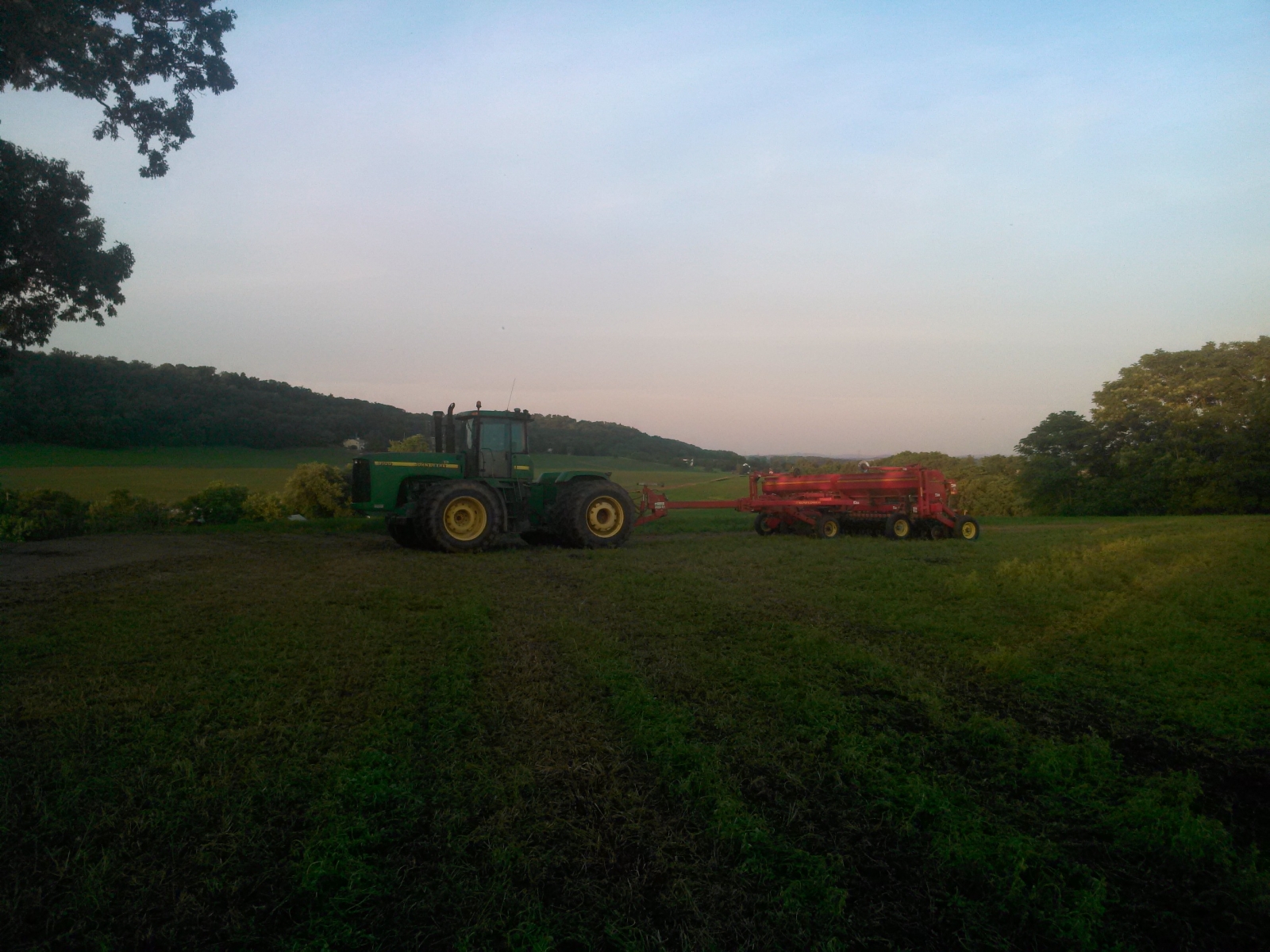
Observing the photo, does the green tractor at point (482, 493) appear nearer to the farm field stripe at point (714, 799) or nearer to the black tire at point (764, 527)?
the black tire at point (764, 527)

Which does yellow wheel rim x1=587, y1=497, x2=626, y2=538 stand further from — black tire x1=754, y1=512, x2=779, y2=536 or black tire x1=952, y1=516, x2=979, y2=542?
black tire x1=952, y1=516, x2=979, y2=542

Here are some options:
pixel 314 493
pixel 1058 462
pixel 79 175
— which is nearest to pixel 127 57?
pixel 79 175

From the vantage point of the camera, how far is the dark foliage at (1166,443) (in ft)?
93.8

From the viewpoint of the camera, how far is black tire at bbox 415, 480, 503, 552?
1192 cm

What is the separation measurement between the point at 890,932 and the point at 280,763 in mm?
2758

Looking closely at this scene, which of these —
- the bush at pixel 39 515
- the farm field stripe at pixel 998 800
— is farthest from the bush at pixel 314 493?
the farm field stripe at pixel 998 800

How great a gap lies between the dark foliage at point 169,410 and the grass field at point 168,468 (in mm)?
536

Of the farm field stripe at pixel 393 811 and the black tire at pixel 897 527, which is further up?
the black tire at pixel 897 527

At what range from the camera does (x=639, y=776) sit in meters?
3.58

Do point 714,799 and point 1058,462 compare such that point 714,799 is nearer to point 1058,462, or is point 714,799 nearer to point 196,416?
point 1058,462

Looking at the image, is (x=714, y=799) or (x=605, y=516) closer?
(x=714, y=799)

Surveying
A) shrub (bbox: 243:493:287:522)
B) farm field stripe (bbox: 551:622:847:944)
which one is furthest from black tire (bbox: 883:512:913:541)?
shrub (bbox: 243:493:287:522)

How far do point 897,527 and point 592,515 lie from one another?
6.16m

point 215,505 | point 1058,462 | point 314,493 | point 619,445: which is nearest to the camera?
point 215,505
